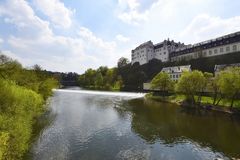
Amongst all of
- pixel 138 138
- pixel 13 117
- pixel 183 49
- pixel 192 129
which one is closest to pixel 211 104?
pixel 192 129

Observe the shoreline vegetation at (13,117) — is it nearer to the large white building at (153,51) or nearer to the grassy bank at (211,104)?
the grassy bank at (211,104)

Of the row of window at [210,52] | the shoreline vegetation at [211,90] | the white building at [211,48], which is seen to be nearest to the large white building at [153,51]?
the white building at [211,48]

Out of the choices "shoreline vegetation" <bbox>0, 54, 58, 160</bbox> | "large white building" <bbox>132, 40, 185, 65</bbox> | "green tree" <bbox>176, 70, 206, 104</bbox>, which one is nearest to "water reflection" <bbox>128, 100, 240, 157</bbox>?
"green tree" <bbox>176, 70, 206, 104</bbox>

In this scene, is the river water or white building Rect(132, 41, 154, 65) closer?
the river water

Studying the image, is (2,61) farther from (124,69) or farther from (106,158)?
(124,69)

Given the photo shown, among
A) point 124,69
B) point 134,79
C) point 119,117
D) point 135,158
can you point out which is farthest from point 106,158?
point 124,69

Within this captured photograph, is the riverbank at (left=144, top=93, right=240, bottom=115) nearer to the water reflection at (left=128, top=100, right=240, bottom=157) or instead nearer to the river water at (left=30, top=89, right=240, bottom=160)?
the water reflection at (left=128, top=100, right=240, bottom=157)

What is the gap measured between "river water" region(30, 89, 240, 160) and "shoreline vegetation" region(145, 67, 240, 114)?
7263 mm

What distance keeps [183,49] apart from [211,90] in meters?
80.1

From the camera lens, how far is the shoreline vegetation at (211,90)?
186 feet

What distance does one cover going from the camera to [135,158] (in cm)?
2772

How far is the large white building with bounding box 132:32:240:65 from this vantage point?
11488cm

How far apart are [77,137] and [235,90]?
4090 centimetres

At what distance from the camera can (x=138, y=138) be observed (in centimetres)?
3606
